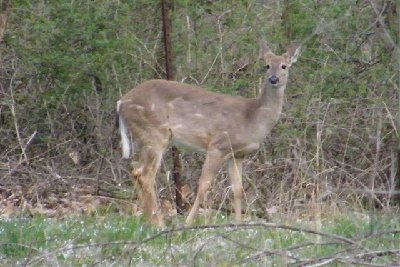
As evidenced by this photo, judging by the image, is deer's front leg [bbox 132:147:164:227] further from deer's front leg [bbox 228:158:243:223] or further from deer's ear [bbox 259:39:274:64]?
deer's ear [bbox 259:39:274:64]

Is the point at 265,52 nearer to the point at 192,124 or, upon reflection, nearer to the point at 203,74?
the point at 192,124

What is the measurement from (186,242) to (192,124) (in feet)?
14.4

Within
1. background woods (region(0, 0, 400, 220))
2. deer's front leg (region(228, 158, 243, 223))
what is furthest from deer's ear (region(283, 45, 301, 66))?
deer's front leg (region(228, 158, 243, 223))

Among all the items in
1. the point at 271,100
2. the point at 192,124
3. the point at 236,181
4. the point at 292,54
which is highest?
the point at 292,54

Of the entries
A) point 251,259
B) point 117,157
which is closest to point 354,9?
point 117,157

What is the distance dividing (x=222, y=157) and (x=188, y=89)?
0.74m

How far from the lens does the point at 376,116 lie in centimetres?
1231

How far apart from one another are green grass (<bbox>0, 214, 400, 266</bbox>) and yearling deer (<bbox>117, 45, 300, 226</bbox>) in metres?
2.62

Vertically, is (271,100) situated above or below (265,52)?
below

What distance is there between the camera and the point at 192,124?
36.1 ft

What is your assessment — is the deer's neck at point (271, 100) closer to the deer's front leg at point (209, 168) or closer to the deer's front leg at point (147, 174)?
the deer's front leg at point (209, 168)

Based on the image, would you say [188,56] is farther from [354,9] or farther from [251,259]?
[251,259]

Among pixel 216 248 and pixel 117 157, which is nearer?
pixel 216 248

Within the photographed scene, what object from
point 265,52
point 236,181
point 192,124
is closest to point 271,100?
point 265,52
